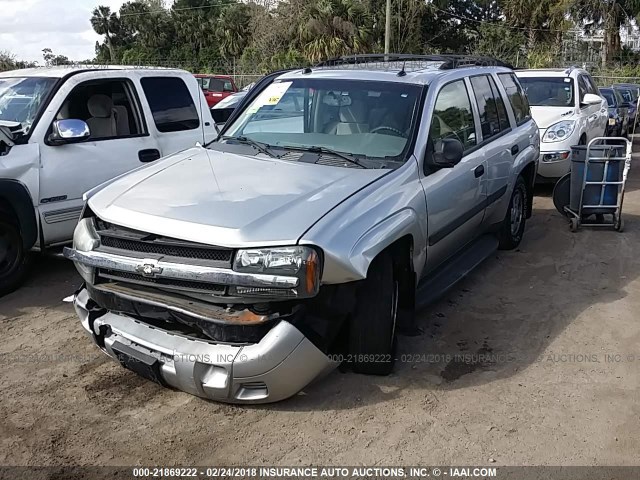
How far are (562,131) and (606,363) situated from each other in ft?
20.0

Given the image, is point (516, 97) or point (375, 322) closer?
point (375, 322)

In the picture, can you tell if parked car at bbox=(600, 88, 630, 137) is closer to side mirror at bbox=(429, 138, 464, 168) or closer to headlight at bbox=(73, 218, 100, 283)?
side mirror at bbox=(429, 138, 464, 168)

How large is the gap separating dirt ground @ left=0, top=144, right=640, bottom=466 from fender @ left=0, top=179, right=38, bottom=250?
571 mm

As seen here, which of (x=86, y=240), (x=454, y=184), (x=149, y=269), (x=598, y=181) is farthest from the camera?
(x=598, y=181)

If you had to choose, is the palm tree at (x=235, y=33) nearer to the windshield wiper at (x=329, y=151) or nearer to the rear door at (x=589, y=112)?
the rear door at (x=589, y=112)

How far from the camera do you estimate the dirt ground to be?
3.26 metres

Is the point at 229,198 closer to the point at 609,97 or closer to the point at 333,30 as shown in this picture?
the point at 609,97

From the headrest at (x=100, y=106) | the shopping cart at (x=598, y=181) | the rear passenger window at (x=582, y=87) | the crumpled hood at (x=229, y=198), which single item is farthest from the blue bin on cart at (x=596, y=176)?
the headrest at (x=100, y=106)

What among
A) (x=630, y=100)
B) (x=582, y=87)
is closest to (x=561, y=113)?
(x=582, y=87)

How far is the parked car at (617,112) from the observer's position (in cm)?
1573

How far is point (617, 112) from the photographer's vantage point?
16312 mm

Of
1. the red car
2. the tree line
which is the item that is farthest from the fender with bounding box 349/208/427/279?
the tree line

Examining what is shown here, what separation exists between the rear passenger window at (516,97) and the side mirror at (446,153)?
8.01 feet

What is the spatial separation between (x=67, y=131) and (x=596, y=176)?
19.0 feet
